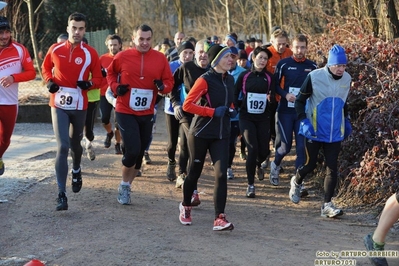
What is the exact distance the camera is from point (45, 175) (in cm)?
958

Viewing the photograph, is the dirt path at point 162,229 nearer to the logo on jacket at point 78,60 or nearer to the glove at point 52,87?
the glove at point 52,87

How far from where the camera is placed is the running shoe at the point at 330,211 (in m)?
7.56

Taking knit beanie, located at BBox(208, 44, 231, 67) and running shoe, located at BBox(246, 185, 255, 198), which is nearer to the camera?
knit beanie, located at BBox(208, 44, 231, 67)

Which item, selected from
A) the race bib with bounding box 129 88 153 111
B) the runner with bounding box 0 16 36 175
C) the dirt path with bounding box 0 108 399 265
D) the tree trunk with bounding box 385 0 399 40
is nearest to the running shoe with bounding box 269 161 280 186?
the dirt path with bounding box 0 108 399 265

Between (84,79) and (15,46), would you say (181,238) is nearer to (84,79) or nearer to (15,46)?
(84,79)

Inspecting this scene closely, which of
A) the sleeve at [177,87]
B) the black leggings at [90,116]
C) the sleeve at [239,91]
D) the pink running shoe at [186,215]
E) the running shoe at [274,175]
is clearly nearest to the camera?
the pink running shoe at [186,215]

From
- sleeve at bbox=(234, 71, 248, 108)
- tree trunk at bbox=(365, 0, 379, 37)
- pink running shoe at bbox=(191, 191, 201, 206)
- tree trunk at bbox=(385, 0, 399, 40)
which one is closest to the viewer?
pink running shoe at bbox=(191, 191, 201, 206)

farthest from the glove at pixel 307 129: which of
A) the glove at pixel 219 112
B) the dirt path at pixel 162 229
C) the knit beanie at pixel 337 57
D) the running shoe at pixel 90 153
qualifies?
the running shoe at pixel 90 153

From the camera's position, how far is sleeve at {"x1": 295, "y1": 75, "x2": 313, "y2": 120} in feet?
25.1

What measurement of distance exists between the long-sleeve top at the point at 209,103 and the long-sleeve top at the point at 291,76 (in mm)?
2035

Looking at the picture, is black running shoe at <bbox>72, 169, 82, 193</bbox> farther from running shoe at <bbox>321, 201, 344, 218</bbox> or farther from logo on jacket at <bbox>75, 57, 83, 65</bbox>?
running shoe at <bbox>321, 201, 344, 218</bbox>

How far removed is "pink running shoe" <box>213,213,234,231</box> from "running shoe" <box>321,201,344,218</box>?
1.39 meters

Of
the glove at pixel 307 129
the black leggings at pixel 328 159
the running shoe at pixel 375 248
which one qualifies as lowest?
the running shoe at pixel 375 248

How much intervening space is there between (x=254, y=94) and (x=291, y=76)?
0.59 m
